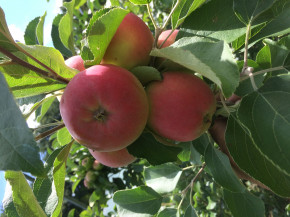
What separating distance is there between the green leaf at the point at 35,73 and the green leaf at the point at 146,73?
0.13 m

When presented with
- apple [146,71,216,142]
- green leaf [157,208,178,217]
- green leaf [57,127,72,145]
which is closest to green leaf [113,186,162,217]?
green leaf [157,208,178,217]

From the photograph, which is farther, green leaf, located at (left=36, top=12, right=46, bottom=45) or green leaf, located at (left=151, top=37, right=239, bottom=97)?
green leaf, located at (left=36, top=12, right=46, bottom=45)

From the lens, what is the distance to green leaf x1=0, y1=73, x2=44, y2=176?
37 cm

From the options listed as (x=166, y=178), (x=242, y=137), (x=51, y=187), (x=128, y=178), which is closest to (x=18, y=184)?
(x=51, y=187)

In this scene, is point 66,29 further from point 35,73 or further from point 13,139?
point 13,139

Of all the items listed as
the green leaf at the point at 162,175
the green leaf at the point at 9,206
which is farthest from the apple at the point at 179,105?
the green leaf at the point at 162,175

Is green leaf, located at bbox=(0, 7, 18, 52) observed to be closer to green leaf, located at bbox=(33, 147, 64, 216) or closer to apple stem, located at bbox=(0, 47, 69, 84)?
apple stem, located at bbox=(0, 47, 69, 84)

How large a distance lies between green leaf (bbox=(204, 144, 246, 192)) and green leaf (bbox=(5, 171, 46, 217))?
0.37m

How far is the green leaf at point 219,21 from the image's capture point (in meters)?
0.61

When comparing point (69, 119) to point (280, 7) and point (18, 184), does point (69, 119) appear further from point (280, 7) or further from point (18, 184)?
point (280, 7)

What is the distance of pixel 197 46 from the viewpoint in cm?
49

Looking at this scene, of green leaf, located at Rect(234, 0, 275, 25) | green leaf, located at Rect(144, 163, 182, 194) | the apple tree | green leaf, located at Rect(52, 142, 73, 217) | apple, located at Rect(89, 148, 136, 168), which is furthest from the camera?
green leaf, located at Rect(144, 163, 182, 194)

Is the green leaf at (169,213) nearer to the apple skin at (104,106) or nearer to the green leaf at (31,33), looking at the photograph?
the apple skin at (104,106)

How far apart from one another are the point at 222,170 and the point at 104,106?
0.31 metres
